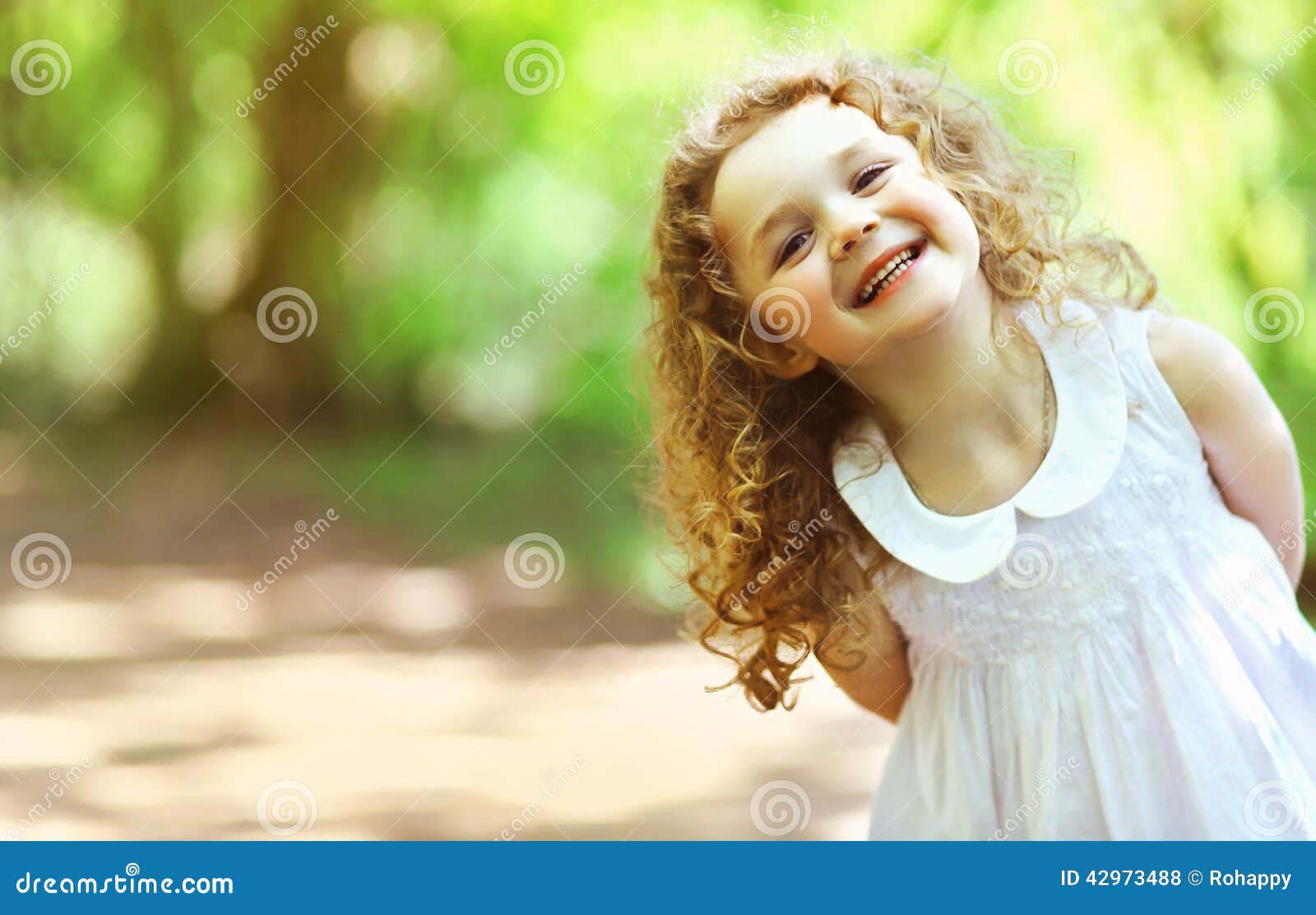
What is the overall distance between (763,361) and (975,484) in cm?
34

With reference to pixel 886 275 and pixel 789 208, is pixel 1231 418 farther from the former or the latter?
pixel 789 208

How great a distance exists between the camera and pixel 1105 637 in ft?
5.65

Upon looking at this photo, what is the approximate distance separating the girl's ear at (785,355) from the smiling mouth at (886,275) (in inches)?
7.3

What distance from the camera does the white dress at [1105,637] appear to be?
168 cm

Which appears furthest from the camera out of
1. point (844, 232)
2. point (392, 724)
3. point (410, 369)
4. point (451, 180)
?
point (410, 369)

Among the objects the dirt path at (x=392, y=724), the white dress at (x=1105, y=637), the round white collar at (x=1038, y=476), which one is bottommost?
the white dress at (x=1105, y=637)

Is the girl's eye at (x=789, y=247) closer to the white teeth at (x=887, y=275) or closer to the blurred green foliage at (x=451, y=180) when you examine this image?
the white teeth at (x=887, y=275)

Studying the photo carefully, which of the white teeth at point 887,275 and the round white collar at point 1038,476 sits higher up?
the white teeth at point 887,275

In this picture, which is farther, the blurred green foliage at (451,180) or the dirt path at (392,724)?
the blurred green foliage at (451,180)

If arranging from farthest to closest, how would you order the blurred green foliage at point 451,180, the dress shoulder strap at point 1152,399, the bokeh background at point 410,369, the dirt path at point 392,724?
the blurred green foliage at point 451,180 < the bokeh background at point 410,369 < the dirt path at point 392,724 < the dress shoulder strap at point 1152,399

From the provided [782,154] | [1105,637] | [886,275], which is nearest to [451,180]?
[782,154]

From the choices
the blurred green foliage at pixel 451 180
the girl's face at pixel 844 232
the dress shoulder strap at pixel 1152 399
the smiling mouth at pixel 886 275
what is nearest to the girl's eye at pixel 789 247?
the girl's face at pixel 844 232

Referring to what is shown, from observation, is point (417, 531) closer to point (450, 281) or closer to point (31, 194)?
point (450, 281)

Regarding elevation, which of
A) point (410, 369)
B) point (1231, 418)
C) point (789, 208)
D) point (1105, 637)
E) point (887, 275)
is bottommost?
point (1105, 637)
